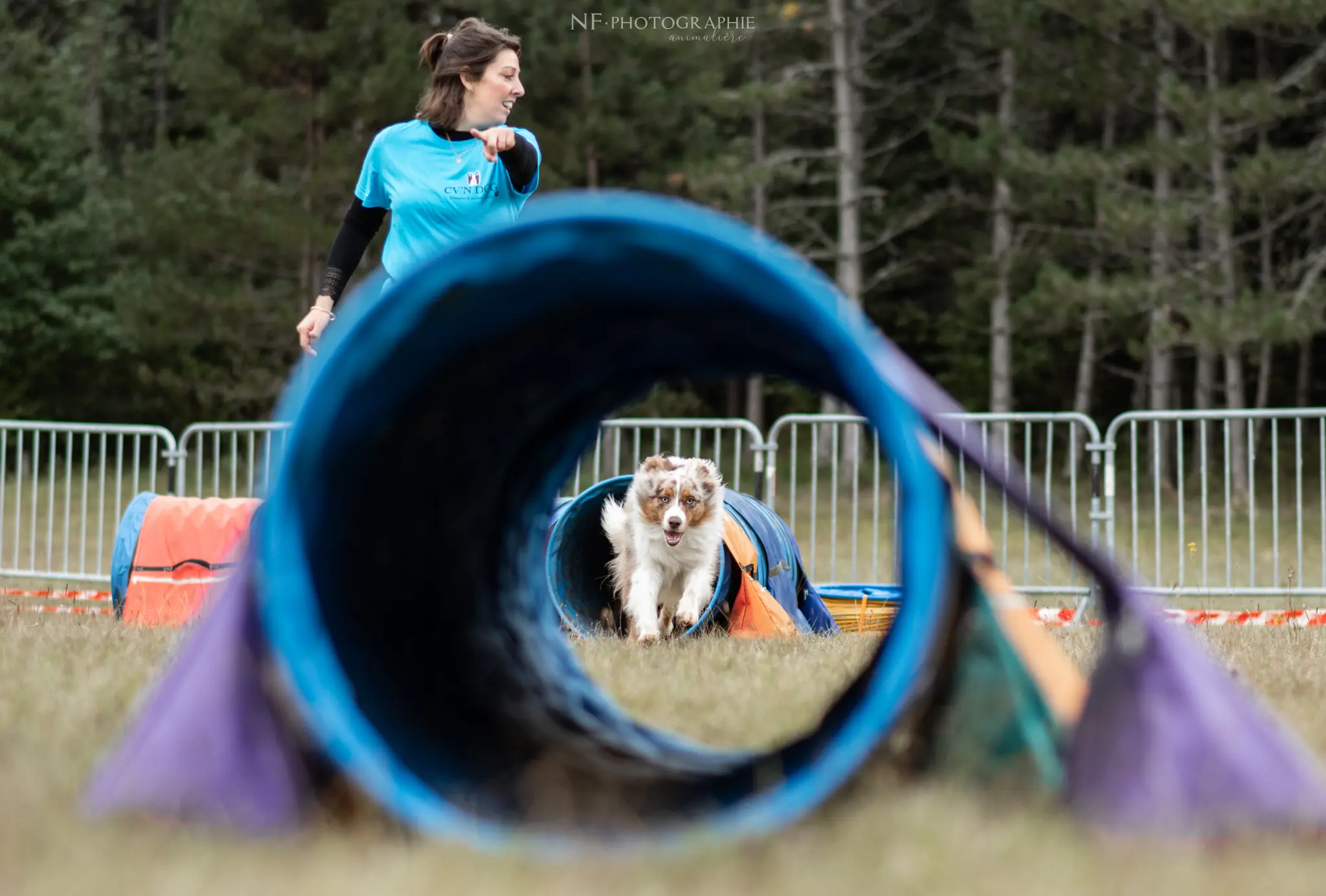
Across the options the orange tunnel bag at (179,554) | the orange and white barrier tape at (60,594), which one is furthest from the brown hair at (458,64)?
the orange and white barrier tape at (60,594)

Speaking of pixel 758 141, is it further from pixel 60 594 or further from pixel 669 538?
pixel 669 538

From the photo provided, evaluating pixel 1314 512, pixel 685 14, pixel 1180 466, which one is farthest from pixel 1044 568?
pixel 685 14

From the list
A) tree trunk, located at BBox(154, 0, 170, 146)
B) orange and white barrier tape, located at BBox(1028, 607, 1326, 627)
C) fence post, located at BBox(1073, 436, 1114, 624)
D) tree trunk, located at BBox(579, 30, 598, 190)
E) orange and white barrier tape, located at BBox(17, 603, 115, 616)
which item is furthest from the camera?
tree trunk, located at BBox(154, 0, 170, 146)

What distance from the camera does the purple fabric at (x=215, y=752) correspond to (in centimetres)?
227

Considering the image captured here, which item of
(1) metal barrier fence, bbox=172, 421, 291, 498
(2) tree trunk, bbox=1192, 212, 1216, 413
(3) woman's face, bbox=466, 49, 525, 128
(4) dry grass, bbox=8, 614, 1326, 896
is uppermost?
(2) tree trunk, bbox=1192, 212, 1216, 413

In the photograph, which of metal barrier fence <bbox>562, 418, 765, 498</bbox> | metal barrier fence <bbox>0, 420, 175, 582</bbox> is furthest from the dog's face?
metal barrier fence <bbox>0, 420, 175, 582</bbox>

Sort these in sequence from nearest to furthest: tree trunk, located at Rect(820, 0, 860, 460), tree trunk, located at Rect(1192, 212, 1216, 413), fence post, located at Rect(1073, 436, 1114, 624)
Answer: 1. fence post, located at Rect(1073, 436, 1114, 624)
2. tree trunk, located at Rect(1192, 212, 1216, 413)
3. tree trunk, located at Rect(820, 0, 860, 460)

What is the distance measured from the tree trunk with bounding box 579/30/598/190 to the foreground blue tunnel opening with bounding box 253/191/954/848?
19726mm

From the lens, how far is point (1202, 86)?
2283 cm

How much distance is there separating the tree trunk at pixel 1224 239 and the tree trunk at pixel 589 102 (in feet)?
30.8

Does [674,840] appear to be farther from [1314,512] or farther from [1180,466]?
[1314,512]

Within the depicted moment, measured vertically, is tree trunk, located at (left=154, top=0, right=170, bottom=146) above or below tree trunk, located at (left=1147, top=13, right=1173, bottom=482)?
above

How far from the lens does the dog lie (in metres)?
6.28

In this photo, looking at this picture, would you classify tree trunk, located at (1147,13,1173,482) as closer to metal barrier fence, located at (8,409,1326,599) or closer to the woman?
metal barrier fence, located at (8,409,1326,599)
